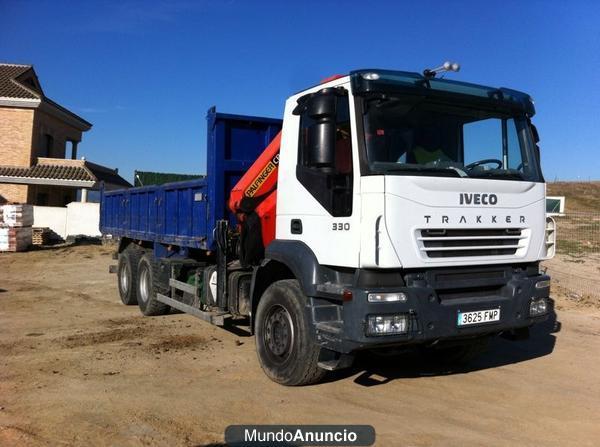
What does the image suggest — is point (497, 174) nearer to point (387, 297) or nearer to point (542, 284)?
point (542, 284)

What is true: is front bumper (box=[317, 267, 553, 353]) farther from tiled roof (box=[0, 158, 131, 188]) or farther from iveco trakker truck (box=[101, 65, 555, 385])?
tiled roof (box=[0, 158, 131, 188])

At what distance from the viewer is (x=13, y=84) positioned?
26125 mm

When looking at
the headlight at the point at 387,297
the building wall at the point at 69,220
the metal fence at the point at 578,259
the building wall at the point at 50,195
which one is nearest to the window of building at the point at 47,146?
the building wall at the point at 50,195

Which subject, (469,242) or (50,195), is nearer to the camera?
(469,242)

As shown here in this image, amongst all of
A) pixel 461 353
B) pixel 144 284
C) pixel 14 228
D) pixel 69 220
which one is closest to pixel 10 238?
pixel 14 228

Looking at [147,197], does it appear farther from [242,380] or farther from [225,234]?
[242,380]

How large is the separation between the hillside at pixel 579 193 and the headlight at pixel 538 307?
3023 centimetres

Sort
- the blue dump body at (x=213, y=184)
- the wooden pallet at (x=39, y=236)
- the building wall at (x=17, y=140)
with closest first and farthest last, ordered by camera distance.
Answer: the blue dump body at (x=213, y=184)
the wooden pallet at (x=39, y=236)
the building wall at (x=17, y=140)

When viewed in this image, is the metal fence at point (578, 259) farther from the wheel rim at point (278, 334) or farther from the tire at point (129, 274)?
the tire at point (129, 274)

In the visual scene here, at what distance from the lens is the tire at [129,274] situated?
380 inches

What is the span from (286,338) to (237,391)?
2.29 ft

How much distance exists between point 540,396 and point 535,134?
2.58 metres

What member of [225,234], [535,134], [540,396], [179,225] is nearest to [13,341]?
[179,225]

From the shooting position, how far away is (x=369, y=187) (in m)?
4.25
